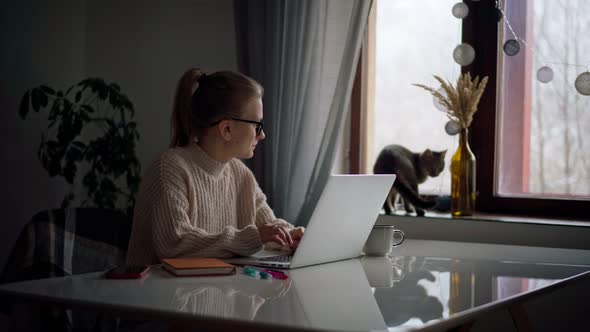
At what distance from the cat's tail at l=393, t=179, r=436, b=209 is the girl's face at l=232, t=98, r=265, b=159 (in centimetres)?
81

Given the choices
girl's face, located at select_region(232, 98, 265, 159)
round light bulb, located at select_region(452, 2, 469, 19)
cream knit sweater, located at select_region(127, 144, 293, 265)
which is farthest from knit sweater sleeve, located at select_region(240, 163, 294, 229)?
round light bulb, located at select_region(452, 2, 469, 19)

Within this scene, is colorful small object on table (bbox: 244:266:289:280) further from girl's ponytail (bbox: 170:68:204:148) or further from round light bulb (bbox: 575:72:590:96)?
round light bulb (bbox: 575:72:590:96)

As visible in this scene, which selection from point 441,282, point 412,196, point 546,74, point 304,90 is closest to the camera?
point 441,282

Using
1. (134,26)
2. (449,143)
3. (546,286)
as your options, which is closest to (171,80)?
(134,26)

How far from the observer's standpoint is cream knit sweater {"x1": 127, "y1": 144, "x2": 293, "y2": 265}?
1.60m

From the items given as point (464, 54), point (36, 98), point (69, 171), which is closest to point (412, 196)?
point (464, 54)

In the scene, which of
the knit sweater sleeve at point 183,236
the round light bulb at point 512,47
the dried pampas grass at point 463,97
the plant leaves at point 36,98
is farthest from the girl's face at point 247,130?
the plant leaves at point 36,98

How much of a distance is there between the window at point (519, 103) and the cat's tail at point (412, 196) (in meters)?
0.26

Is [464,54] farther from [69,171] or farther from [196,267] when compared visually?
[69,171]

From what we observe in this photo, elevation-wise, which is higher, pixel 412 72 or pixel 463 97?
pixel 412 72

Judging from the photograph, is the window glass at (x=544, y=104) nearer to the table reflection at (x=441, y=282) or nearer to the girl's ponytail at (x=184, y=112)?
the table reflection at (x=441, y=282)

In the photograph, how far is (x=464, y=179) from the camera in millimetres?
2455

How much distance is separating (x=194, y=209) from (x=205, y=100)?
0.29 m

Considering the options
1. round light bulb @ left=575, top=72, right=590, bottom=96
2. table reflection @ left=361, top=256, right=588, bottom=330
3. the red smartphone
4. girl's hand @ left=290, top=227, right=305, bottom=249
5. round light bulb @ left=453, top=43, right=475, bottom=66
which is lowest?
table reflection @ left=361, top=256, right=588, bottom=330
